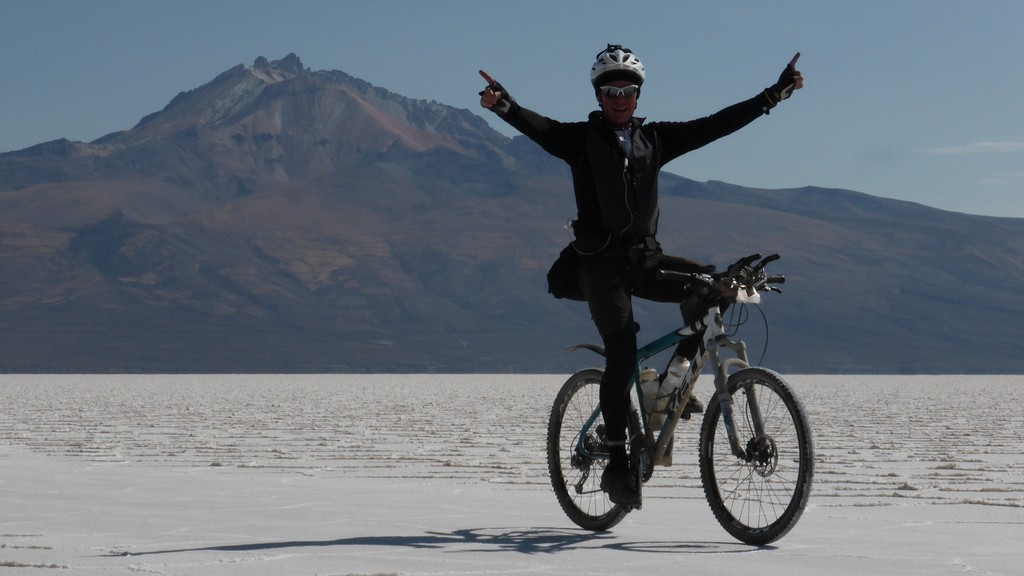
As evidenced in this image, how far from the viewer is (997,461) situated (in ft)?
36.2

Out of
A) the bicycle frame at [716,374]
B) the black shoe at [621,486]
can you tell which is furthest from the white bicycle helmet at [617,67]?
the black shoe at [621,486]

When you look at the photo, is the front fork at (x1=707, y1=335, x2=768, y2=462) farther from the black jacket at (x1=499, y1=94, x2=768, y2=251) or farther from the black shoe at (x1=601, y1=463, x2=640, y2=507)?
the black jacket at (x1=499, y1=94, x2=768, y2=251)

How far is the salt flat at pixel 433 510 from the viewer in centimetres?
532

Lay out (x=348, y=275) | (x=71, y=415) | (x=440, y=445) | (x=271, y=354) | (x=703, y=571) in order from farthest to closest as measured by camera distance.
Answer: (x=348, y=275) < (x=271, y=354) < (x=71, y=415) < (x=440, y=445) < (x=703, y=571)

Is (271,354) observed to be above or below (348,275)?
below

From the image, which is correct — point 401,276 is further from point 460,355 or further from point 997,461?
point 997,461

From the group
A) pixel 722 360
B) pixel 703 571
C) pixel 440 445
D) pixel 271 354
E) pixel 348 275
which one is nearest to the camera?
pixel 703 571


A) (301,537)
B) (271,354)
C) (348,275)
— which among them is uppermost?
(348,275)

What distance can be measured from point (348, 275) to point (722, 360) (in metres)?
187

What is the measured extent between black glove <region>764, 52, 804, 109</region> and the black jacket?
0.03 m

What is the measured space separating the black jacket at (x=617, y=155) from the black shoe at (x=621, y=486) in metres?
0.85

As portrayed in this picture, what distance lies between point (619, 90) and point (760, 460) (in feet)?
5.08

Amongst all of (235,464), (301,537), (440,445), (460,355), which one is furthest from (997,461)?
(460,355)

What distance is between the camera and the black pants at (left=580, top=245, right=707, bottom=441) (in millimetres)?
6016
